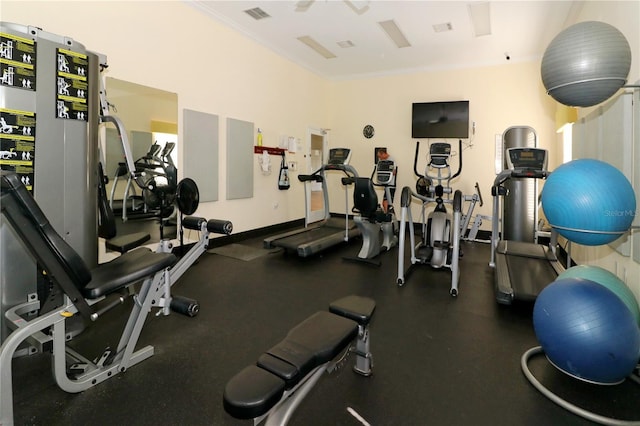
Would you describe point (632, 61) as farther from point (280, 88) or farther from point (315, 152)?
point (315, 152)

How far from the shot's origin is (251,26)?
17.1 ft

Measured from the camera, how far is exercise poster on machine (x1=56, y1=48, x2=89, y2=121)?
226cm

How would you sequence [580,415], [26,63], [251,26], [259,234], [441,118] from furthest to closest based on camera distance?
[441,118] → [259,234] → [251,26] → [26,63] → [580,415]

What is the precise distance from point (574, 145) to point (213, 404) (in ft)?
14.5

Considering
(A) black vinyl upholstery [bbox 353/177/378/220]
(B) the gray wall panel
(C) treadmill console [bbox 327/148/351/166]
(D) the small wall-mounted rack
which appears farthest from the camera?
(D) the small wall-mounted rack

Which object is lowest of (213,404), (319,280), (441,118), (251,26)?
(213,404)

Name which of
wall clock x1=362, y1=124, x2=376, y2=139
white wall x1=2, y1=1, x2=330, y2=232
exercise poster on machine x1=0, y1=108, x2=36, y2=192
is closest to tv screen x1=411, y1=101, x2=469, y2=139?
wall clock x1=362, y1=124, x2=376, y2=139

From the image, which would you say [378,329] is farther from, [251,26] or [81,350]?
[251,26]

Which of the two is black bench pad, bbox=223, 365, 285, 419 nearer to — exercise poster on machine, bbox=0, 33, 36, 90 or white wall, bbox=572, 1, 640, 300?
exercise poster on machine, bbox=0, 33, 36, 90

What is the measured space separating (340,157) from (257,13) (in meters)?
2.39

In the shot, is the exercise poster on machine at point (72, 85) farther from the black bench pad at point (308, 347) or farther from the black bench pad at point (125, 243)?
the black bench pad at point (308, 347)

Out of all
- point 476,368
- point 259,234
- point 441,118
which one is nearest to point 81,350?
point 476,368

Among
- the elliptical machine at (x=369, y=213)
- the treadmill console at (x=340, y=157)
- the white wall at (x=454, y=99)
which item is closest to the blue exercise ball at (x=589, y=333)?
the elliptical machine at (x=369, y=213)

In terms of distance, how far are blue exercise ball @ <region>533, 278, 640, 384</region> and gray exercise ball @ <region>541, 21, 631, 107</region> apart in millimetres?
1151
